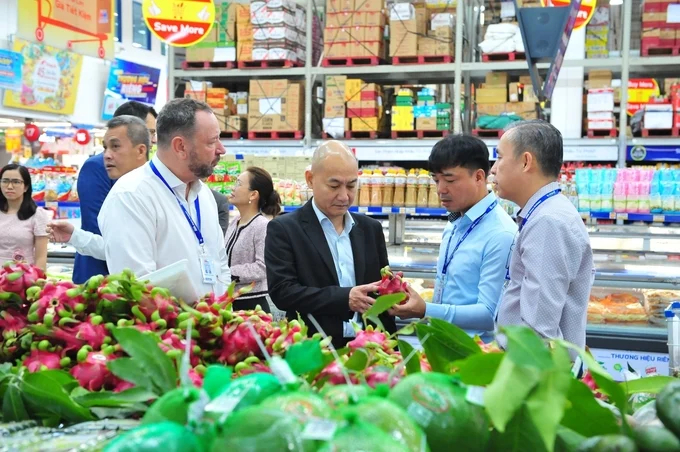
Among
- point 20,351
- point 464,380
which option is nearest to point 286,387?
point 464,380

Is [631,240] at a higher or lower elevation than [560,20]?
lower

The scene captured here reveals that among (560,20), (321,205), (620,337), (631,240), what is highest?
(560,20)

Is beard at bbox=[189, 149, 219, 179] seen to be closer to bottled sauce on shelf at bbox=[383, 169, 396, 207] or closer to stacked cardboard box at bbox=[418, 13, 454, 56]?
bottled sauce on shelf at bbox=[383, 169, 396, 207]

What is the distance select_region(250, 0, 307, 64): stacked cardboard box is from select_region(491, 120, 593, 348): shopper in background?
17.6ft

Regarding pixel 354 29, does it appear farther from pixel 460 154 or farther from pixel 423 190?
pixel 460 154

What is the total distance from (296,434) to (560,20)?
3787 millimetres

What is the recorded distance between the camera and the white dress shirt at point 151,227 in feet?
8.96

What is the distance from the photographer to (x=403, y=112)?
24.4ft

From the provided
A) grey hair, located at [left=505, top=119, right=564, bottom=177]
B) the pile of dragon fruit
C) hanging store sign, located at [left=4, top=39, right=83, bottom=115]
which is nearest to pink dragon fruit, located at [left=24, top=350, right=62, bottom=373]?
the pile of dragon fruit

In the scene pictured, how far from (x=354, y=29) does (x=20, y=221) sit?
3.72 m

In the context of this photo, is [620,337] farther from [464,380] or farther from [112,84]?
[112,84]

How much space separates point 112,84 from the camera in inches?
710

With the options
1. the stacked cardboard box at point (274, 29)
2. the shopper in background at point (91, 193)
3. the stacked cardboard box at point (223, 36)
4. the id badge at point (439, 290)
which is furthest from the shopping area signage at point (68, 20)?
the id badge at point (439, 290)

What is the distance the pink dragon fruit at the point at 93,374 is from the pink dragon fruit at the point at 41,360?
0.09 metres
